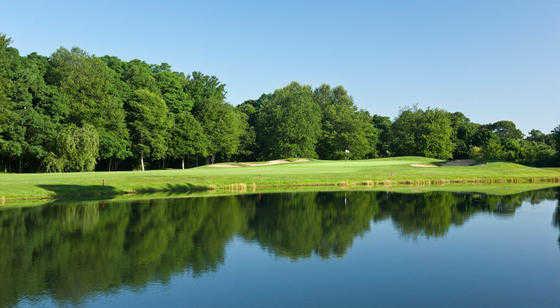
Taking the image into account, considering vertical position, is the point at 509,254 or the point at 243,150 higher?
the point at 243,150

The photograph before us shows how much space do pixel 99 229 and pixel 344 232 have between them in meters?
12.8

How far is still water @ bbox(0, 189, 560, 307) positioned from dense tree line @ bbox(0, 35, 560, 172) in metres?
31.9

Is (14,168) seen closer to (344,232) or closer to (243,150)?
(243,150)

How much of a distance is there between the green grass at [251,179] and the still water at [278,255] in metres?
7.64

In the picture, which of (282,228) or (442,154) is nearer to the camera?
(282,228)

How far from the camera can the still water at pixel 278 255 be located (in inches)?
543

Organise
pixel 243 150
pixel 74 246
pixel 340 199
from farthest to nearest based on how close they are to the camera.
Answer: pixel 243 150, pixel 340 199, pixel 74 246

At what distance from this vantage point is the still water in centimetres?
1380

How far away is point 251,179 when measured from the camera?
166 ft

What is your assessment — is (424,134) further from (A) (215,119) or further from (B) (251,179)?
(B) (251,179)

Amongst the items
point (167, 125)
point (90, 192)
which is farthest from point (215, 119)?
point (90, 192)

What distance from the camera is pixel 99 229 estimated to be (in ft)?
83.0

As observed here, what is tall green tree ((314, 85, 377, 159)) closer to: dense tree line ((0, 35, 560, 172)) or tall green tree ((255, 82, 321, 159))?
dense tree line ((0, 35, 560, 172))

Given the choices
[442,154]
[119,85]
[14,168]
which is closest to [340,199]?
[119,85]
